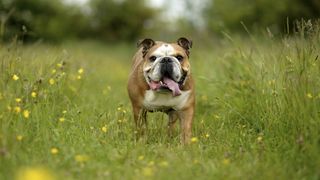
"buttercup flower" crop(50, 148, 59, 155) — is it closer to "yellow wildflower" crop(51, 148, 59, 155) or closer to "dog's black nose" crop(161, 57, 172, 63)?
"yellow wildflower" crop(51, 148, 59, 155)

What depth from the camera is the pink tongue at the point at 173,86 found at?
599cm

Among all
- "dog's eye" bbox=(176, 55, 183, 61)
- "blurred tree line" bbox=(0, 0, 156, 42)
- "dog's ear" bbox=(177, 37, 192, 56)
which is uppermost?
"blurred tree line" bbox=(0, 0, 156, 42)

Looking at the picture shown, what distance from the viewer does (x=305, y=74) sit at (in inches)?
207

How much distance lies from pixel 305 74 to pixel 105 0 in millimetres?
19402

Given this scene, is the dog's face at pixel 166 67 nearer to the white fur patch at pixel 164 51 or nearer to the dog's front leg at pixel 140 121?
the white fur patch at pixel 164 51

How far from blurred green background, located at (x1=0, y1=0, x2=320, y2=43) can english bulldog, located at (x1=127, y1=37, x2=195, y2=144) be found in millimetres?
13152

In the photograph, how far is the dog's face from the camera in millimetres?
5887

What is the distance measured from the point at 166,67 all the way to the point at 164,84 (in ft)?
0.71

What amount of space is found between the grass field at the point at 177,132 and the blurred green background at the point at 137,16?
12528 mm

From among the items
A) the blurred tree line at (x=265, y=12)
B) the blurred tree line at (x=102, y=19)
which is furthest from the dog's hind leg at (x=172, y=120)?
the blurred tree line at (x=102, y=19)

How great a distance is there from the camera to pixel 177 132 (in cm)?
670

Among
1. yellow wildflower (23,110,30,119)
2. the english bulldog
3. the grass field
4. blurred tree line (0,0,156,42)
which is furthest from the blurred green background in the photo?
yellow wildflower (23,110,30,119)

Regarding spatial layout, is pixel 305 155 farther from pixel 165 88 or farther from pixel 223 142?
pixel 165 88

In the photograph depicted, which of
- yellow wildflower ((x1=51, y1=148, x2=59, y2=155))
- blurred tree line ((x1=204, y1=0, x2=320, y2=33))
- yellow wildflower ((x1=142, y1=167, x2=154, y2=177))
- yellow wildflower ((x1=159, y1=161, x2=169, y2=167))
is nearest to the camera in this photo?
yellow wildflower ((x1=142, y1=167, x2=154, y2=177))
